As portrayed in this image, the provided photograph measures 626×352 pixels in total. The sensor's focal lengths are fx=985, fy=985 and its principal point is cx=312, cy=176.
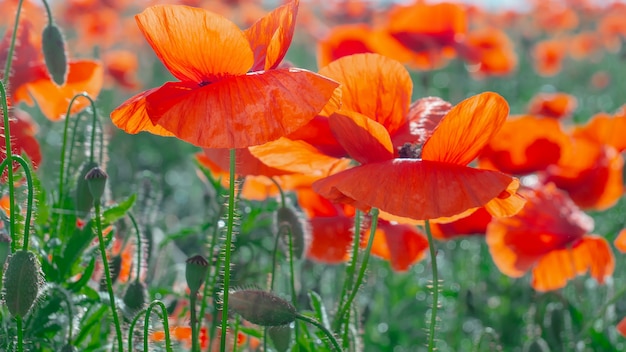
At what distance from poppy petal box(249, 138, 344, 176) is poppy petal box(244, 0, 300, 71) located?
0.15 meters

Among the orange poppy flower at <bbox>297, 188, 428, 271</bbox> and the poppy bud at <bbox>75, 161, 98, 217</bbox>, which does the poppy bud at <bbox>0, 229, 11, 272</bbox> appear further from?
the orange poppy flower at <bbox>297, 188, 428, 271</bbox>

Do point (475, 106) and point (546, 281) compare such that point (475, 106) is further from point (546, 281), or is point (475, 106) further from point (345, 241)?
point (546, 281)

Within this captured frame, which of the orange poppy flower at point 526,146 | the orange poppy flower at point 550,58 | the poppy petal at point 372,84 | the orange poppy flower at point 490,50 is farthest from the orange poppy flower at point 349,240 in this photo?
the orange poppy flower at point 550,58

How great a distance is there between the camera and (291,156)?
1.60m

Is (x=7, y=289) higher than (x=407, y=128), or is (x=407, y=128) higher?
(x=407, y=128)

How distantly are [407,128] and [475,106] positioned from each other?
0.27 metres

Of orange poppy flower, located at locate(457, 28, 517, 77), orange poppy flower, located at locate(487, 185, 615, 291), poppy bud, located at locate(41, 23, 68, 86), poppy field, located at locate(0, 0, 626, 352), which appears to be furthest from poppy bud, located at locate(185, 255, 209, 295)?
orange poppy flower, located at locate(457, 28, 517, 77)

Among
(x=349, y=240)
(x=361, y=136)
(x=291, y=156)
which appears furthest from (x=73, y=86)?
(x=361, y=136)

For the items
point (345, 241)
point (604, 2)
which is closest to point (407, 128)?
point (345, 241)

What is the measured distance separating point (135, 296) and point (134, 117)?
0.43 metres

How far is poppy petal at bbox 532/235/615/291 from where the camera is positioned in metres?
2.38

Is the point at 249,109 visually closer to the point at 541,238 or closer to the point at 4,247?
the point at 4,247

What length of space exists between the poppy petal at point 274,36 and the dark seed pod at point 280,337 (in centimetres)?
44

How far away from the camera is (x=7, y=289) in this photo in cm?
130
